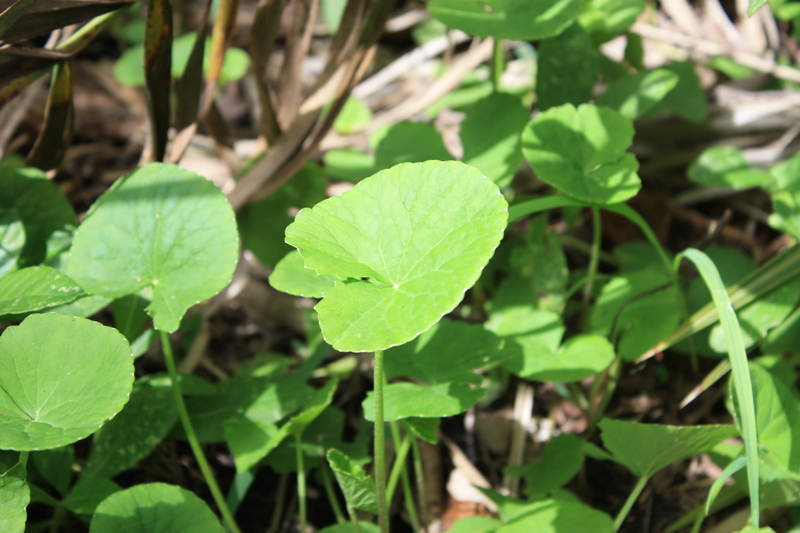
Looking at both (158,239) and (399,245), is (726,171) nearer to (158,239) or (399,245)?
(399,245)

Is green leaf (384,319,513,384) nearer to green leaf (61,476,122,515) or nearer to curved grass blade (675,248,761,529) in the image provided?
curved grass blade (675,248,761,529)

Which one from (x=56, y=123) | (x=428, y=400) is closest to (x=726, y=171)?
(x=428, y=400)

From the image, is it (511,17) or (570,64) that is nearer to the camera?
(511,17)

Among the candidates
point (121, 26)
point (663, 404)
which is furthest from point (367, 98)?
point (663, 404)

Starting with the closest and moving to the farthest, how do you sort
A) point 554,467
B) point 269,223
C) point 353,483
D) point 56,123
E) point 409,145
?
point 353,483 → point 554,467 → point 56,123 → point 409,145 → point 269,223

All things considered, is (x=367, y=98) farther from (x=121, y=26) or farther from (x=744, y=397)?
(x=744, y=397)
